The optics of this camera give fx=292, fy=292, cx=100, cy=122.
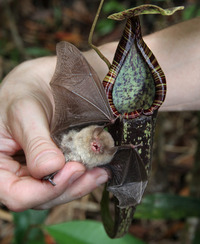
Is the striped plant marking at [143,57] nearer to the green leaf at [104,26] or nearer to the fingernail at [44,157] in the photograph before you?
the fingernail at [44,157]

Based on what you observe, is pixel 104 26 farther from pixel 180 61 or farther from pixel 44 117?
pixel 44 117

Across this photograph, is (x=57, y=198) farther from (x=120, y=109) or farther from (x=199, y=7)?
(x=199, y=7)

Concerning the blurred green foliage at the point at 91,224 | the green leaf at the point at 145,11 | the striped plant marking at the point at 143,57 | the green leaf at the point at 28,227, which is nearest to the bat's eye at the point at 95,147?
the striped plant marking at the point at 143,57

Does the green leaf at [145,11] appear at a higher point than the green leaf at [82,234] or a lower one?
Answer: higher

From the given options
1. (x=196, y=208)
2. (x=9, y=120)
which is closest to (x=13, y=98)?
(x=9, y=120)

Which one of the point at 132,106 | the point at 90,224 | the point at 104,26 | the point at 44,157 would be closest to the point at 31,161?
the point at 44,157
